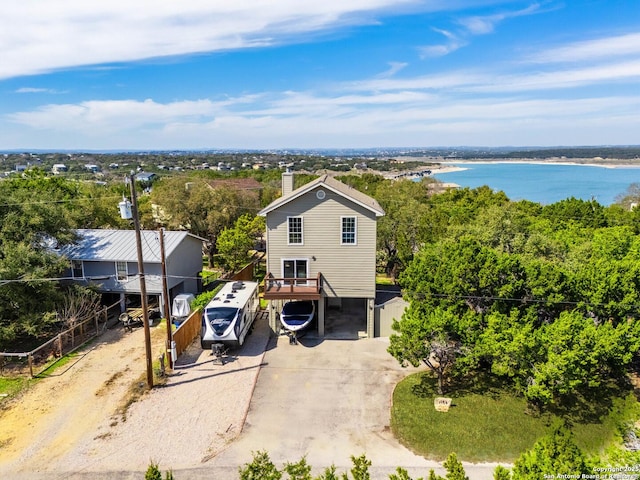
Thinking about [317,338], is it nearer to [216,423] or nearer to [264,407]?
[264,407]

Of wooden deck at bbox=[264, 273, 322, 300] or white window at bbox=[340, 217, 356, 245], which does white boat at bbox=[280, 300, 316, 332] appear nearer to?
wooden deck at bbox=[264, 273, 322, 300]

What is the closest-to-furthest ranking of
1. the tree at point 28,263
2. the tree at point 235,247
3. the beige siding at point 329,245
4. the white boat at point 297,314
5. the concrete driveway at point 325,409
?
the concrete driveway at point 325,409
the tree at point 28,263
the white boat at point 297,314
the beige siding at point 329,245
the tree at point 235,247

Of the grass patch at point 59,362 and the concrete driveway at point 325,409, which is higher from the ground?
the grass patch at point 59,362

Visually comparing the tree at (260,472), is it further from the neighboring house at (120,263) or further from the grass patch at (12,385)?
the neighboring house at (120,263)

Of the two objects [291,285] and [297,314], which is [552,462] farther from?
[297,314]

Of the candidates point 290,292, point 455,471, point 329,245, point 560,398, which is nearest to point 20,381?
point 290,292

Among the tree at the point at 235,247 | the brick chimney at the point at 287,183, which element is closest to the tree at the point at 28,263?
the tree at the point at 235,247

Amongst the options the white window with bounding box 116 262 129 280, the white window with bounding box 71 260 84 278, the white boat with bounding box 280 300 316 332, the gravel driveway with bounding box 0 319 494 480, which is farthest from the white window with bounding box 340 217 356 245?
the white window with bounding box 71 260 84 278
